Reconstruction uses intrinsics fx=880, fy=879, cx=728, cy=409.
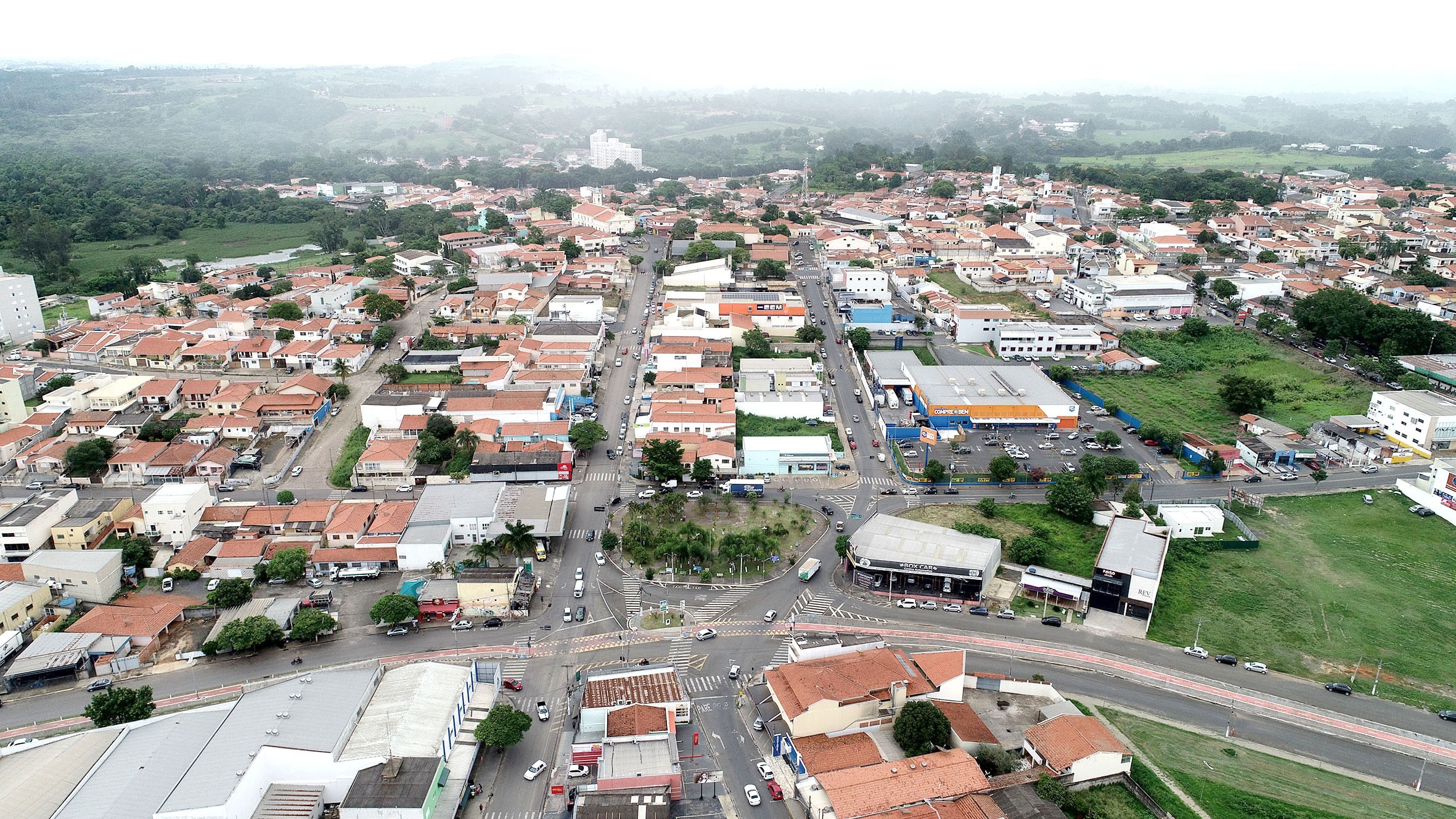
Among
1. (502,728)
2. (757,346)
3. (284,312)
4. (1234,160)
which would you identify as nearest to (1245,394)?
(757,346)

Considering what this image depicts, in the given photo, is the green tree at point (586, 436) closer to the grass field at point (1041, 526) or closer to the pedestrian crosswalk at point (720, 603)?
the pedestrian crosswalk at point (720, 603)

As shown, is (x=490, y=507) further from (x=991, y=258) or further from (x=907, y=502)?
(x=991, y=258)

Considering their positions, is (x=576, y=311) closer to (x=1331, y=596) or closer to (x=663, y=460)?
(x=663, y=460)

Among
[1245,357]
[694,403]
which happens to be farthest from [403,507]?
[1245,357]

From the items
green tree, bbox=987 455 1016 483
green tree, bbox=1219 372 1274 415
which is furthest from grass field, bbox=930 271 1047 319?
green tree, bbox=987 455 1016 483

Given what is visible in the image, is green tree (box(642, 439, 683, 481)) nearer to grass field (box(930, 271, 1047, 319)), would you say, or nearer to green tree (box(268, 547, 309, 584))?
green tree (box(268, 547, 309, 584))

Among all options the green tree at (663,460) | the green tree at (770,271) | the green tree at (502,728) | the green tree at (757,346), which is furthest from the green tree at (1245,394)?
the green tree at (502,728)
